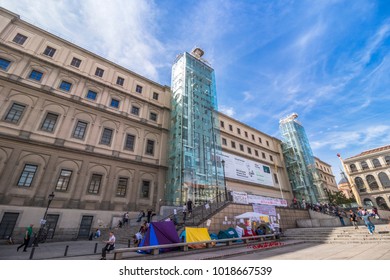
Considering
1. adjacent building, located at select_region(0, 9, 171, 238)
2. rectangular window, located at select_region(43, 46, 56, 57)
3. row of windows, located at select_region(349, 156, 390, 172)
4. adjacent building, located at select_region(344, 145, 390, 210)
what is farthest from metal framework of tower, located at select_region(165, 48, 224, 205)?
row of windows, located at select_region(349, 156, 390, 172)

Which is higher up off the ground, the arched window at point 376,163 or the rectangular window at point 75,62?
the rectangular window at point 75,62

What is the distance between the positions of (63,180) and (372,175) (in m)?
66.1

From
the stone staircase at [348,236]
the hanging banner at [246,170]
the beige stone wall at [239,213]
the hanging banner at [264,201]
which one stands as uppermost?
the hanging banner at [246,170]

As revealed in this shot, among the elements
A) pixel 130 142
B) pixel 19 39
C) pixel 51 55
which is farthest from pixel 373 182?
pixel 19 39

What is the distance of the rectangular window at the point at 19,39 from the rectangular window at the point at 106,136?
12254 mm

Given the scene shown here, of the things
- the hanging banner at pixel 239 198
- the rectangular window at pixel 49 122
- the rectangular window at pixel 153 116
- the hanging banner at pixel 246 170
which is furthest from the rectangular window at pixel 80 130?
the hanging banner at pixel 246 170

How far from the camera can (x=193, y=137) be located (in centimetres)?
2434

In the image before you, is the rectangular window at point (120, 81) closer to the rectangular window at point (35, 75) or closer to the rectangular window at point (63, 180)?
the rectangular window at point (35, 75)

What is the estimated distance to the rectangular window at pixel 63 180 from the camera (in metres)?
16.7

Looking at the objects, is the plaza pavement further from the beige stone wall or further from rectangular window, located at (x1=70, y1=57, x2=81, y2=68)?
rectangular window, located at (x1=70, y1=57, x2=81, y2=68)

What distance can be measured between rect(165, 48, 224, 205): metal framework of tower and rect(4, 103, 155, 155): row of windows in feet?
13.8

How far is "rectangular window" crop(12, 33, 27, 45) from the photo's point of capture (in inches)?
755

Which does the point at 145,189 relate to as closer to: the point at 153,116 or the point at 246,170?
the point at 153,116

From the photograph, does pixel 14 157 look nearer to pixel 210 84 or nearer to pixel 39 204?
pixel 39 204
